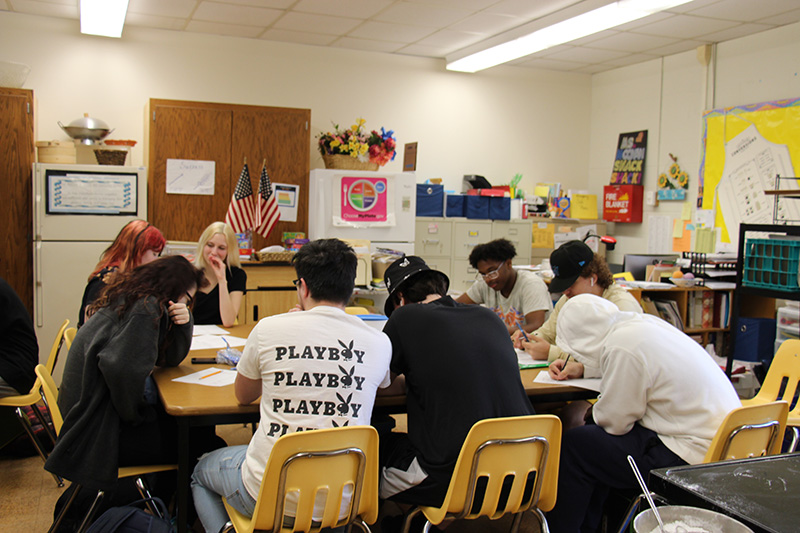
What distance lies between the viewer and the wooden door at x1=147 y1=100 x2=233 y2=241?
5605mm

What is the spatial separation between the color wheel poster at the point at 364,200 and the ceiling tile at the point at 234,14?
59.6 inches

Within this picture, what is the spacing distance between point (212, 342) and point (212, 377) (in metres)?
0.72

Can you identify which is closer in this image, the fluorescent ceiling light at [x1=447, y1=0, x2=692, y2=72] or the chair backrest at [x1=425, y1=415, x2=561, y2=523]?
the chair backrest at [x1=425, y1=415, x2=561, y2=523]

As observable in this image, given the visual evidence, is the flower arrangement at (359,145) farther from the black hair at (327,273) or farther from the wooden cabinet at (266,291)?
the black hair at (327,273)

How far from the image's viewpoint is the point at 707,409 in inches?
89.1

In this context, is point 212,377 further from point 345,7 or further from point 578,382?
point 345,7

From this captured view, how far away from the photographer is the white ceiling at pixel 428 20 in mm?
5176

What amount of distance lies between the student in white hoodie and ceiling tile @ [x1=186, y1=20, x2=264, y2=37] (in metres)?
4.70

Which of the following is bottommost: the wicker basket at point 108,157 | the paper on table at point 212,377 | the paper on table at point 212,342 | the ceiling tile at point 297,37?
the paper on table at point 212,377

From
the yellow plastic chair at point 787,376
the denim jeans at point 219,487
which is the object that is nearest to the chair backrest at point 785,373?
the yellow plastic chair at point 787,376

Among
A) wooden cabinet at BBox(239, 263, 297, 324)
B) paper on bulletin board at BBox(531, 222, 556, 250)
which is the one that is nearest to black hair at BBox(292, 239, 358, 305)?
wooden cabinet at BBox(239, 263, 297, 324)

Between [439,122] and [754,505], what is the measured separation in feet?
21.1

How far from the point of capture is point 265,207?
18.6ft

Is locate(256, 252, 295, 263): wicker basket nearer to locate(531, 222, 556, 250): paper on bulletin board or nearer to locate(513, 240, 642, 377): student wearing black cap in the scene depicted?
locate(531, 222, 556, 250): paper on bulletin board
